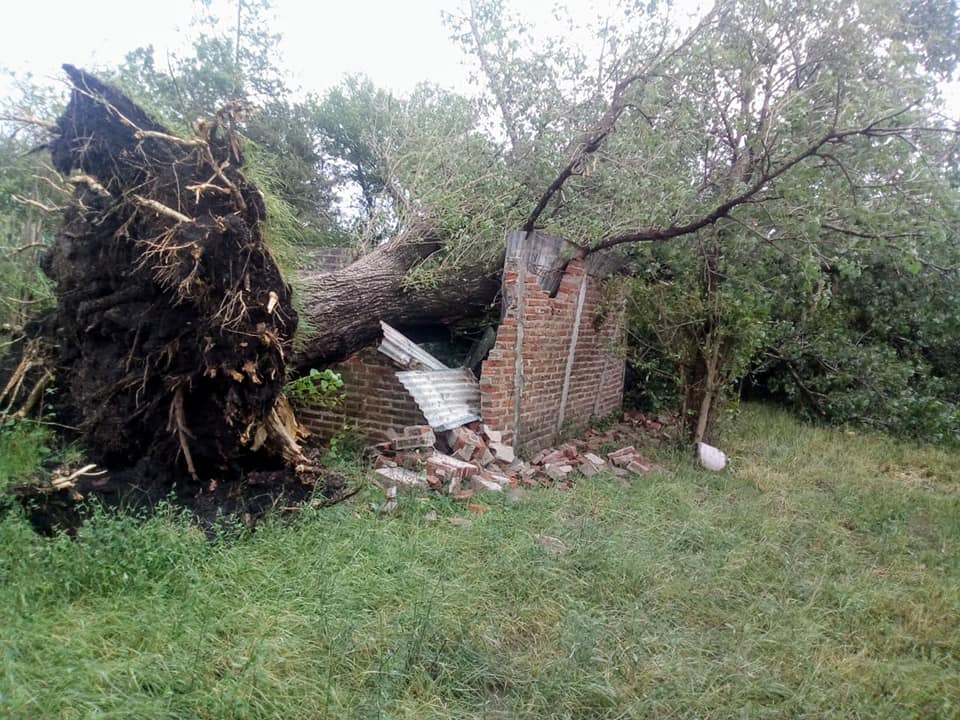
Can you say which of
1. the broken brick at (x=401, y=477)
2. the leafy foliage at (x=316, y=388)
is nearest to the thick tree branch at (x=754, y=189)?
the leafy foliage at (x=316, y=388)

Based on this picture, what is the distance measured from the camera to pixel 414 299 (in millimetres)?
6797

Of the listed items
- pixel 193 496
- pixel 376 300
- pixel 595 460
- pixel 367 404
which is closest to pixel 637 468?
pixel 595 460

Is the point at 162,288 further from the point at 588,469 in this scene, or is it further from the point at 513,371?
the point at 588,469

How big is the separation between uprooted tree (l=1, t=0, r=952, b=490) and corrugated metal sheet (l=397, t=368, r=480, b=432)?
848mm

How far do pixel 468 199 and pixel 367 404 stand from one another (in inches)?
114

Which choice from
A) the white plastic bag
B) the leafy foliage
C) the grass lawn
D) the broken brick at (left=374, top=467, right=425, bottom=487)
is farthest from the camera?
the white plastic bag

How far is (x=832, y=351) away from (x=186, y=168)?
8524 mm

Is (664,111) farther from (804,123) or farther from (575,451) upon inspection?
(575,451)

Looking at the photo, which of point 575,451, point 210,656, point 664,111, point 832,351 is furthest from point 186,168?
point 832,351

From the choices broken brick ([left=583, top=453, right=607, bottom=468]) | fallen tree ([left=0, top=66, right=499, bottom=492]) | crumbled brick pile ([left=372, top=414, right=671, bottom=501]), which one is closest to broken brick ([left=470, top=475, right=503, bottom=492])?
crumbled brick pile ([left=372, top=414, right=671, bottom=501])

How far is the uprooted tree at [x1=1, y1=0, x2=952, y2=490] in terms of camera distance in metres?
3.82

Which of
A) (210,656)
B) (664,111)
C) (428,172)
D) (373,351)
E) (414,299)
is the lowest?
(210,656)

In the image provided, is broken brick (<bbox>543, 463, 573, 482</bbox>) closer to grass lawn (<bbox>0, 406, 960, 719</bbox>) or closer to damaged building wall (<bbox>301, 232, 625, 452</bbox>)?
damaged building wall (<bbox>301, 232, 625, 452</bbox>)

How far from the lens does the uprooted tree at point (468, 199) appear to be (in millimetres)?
3824
